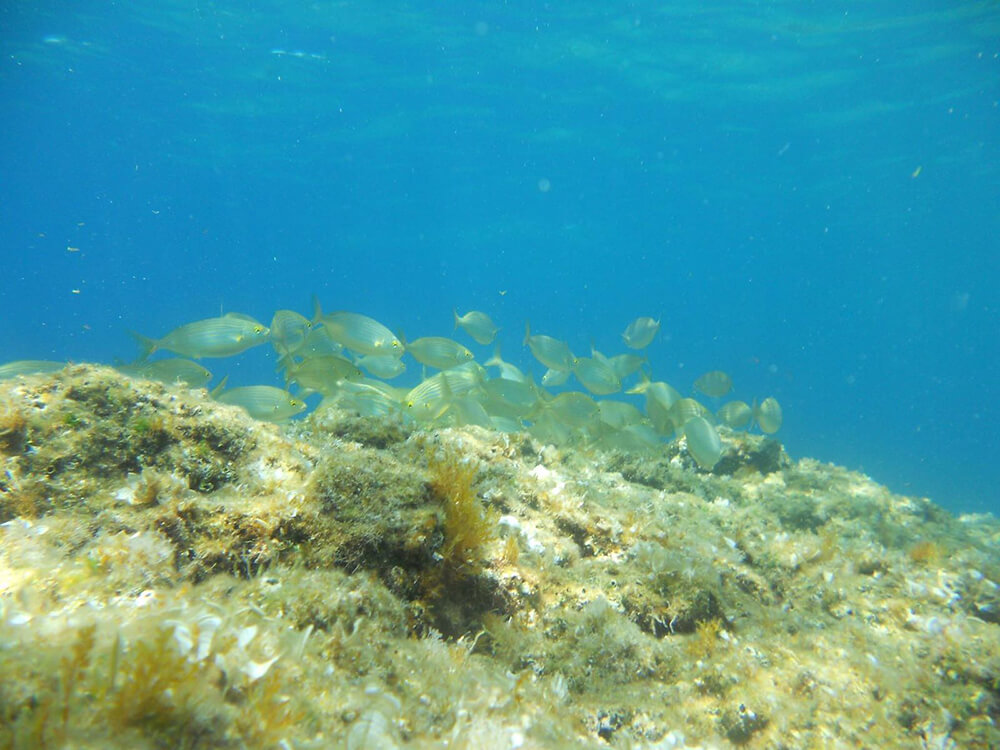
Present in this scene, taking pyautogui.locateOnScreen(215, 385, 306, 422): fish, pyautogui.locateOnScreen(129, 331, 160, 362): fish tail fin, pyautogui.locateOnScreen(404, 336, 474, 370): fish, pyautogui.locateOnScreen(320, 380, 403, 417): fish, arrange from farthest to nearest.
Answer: pyautogui.locateOnScreen(404, 336, 474, 370): fish, pyautogui.locateOnScreen(129, 331, 160, 362): fish tail fin, pyautogui.locateOnScreen(320, 380, 403, 417): fish, pyautogui.locateOnScreen(215, 385, 306, 422): fish

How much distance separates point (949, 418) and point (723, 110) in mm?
110392

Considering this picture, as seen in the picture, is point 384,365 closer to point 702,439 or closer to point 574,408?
point 574,408

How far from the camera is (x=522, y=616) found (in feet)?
9.12

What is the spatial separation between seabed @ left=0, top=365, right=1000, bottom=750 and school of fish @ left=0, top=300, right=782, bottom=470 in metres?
1.62

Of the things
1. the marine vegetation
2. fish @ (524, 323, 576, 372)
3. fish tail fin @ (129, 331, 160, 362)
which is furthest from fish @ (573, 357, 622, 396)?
fish tail fin @ (129, 331, 160, 362)

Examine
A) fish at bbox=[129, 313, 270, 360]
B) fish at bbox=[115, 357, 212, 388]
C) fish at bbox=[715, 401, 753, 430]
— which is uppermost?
fish at bbox=[715, 401, 753, 430]

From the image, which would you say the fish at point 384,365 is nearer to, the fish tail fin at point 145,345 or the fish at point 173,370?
the fish at point 173,370

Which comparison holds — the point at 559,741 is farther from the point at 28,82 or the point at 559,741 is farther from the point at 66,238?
the point at 66,238

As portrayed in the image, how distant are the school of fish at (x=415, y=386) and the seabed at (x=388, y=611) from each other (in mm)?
1617

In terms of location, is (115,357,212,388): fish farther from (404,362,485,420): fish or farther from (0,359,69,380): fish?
(404,362,485,420): fish

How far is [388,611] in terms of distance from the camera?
2.14 meters

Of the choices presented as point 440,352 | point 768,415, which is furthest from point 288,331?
point 768,415

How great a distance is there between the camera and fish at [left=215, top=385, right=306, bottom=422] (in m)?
5.42

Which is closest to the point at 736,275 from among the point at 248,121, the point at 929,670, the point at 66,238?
the point at 248,121
